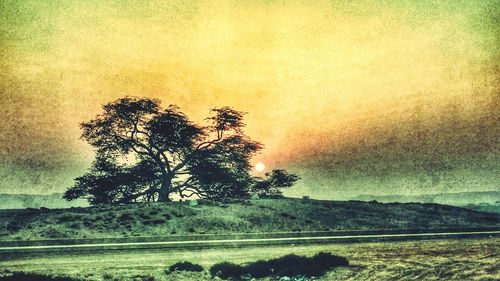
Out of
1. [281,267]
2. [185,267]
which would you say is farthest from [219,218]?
[281,267]

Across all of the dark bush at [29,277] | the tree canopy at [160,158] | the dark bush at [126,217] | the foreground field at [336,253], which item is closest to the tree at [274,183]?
the tree canopy at [160,158]

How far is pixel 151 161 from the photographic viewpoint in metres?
43.0

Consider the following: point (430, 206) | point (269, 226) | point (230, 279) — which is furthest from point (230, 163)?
point (230, 279)

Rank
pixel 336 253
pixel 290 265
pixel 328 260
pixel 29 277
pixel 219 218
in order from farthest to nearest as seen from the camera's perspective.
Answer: pixel 219 218
pixel 336 253
pixel 328 260
pixel 290 265
pixel 29 277

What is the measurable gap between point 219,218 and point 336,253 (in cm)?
1422

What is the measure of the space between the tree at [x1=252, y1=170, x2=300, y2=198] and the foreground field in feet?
78.0

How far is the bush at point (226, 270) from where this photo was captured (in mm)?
15953

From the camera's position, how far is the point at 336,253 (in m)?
19.4

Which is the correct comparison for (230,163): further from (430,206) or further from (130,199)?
(430,206)

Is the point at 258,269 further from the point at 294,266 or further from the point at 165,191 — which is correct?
the point at 165,191

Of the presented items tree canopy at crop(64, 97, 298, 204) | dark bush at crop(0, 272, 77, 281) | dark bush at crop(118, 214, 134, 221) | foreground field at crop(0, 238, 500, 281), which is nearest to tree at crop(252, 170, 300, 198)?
tree canopy at crop(64, 97, 298, 204)

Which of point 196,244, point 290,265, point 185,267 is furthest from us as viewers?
point 196,244

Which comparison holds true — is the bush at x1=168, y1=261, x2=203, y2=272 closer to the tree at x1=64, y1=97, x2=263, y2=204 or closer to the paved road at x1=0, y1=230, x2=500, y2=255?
the paved road at x1=0, y1=230, x2=500, y2=255

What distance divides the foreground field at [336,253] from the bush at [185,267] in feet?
1.14
